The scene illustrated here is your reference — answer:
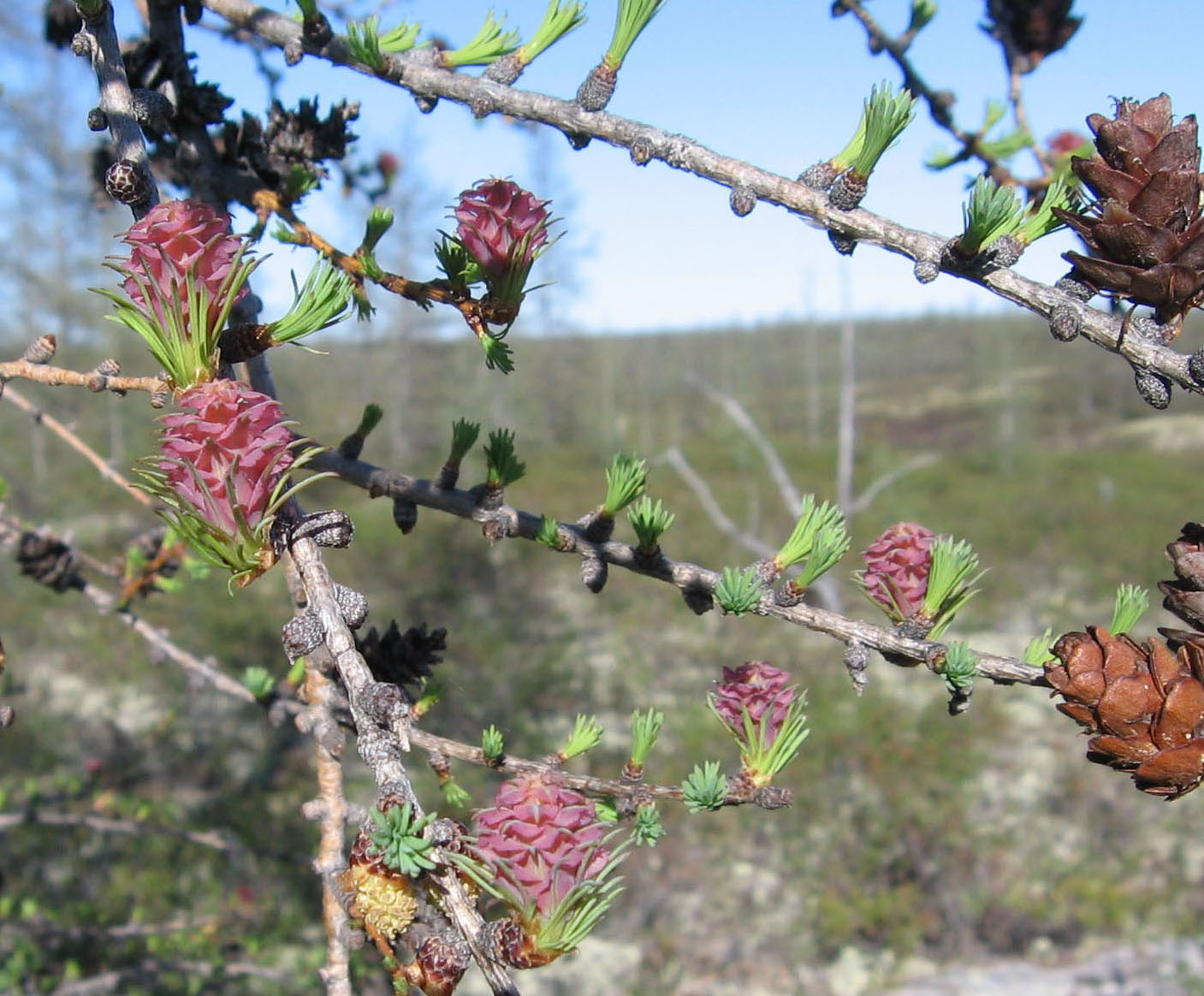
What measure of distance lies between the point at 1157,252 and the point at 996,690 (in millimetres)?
10845

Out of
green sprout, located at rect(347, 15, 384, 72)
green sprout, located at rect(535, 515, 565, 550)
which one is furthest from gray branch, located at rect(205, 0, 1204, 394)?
green sprout, located at rect(535, 515, 565, 550)

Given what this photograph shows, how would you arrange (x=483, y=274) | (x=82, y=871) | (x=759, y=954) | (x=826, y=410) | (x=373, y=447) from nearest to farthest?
1. (x=483, y=274)
2. (x=82, y=871)
3. (x=759, y=954)
4. (x=373, y=447)
5. (x=826, y=410)

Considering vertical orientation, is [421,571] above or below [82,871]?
above

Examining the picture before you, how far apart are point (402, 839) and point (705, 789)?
34cm

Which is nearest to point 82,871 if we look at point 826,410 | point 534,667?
point 534,667

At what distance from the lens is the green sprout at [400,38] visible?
894 millimetres

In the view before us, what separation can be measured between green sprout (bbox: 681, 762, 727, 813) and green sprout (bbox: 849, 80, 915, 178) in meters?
0.54

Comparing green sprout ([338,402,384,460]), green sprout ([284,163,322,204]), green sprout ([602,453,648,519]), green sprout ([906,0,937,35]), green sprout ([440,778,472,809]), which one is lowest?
green sprout ([440,778,472,809])

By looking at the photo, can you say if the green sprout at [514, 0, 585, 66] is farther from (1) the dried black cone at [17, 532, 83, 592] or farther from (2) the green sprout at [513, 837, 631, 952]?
(1) the dried black cone at [17, 532, 83, 592]

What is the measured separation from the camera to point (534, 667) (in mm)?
7418

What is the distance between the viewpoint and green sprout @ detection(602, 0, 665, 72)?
0.78m

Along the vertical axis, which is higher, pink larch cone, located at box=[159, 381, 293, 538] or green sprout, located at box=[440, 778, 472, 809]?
pink larch cone, located at box=[159, 381, 293, 538]

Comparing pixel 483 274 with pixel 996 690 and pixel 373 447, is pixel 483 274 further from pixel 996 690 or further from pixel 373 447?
pixel 373 447

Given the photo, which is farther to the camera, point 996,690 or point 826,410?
point 826,410
